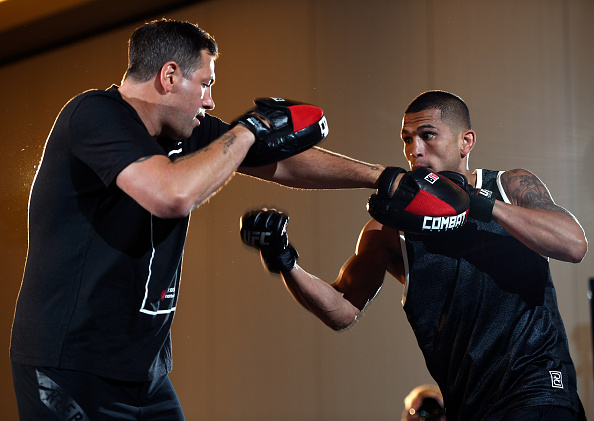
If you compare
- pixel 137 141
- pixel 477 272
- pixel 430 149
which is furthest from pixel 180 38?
pixel 477 272

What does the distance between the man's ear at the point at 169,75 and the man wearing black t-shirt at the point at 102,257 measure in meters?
0.10

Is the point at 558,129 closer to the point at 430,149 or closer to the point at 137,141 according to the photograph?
the point at 430,149

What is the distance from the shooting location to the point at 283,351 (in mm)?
4621

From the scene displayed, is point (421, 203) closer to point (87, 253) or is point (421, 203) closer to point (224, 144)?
point (224, 144)

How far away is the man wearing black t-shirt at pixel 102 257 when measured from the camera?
148 cm

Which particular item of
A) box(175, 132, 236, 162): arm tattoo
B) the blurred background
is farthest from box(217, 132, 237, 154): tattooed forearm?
the blurred background

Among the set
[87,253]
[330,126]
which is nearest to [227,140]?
[87,253]

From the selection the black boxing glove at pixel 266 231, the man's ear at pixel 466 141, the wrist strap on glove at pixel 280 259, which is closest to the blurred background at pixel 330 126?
the man's ear at pixel 466 141

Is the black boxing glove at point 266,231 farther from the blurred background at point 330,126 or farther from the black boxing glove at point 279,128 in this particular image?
the blurred background at point 330,126

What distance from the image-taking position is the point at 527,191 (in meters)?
2.26

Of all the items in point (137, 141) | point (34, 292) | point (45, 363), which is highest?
point (137, 141)

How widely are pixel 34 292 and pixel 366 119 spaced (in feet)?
10.8

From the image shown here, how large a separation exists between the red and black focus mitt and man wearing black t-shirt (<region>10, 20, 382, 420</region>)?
0.54 meters

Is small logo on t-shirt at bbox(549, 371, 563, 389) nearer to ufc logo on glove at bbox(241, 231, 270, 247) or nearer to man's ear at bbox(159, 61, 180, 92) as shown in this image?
ufc logo on glove at bbox(241, 231, 270, 247)
